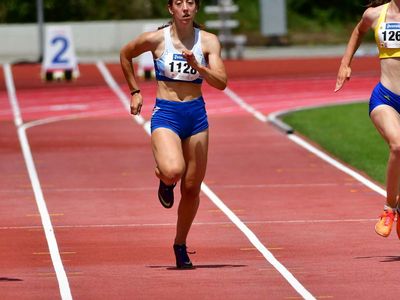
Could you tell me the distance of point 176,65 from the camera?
1143 centimetres

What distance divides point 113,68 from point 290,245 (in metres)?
30.8

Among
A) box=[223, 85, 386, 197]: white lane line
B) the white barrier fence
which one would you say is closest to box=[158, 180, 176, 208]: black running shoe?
box=[223, 85, 386, 197]: white lane line

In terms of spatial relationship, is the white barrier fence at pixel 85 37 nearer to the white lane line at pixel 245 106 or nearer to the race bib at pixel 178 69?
the white lane line at pixel 245 106

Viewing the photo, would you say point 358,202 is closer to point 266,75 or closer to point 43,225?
point 43,225

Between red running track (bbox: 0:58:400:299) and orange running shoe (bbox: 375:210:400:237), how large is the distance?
0.20 m

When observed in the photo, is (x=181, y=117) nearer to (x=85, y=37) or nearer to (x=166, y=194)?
(x=166, y=194)

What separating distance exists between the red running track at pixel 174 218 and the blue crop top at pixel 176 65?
4.67 feet

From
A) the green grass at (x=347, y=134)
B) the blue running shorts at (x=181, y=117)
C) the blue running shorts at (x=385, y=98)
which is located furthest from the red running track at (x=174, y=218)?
the blue running shorts at (x=385, y=98)

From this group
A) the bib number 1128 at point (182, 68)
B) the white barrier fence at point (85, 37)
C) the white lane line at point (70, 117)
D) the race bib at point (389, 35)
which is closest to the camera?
the bib number 1128 at point (182, 68)

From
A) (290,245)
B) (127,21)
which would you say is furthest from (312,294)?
(127,21)

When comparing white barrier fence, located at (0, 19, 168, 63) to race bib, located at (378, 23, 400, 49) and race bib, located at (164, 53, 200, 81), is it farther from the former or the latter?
race bib, located at (164, 53, 200, 81)

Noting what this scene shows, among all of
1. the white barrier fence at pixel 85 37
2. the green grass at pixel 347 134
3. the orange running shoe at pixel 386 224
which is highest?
the orange running shoe at pixel 386 224

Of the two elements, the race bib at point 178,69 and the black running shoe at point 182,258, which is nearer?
the race bib at point 178,69

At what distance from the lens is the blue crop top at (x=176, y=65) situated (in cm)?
1142
